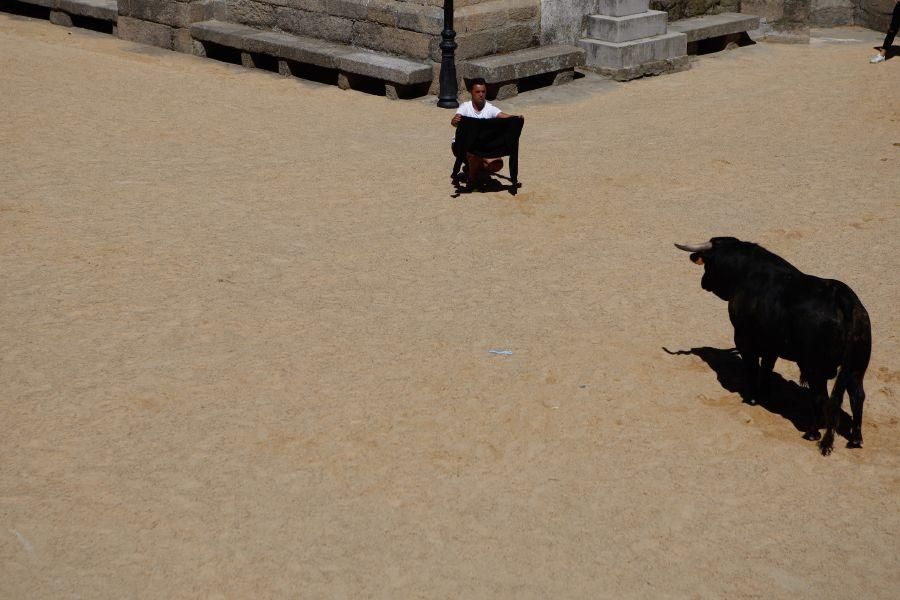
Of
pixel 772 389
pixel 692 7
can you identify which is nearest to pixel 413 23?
pixel 692 7

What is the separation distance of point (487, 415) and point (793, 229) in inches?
184

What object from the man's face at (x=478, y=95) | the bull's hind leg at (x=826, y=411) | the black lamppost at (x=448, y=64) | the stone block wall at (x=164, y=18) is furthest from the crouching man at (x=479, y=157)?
the stone block wall at (x=164, y=18)

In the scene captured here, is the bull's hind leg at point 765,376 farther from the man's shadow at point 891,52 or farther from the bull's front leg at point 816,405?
the man's shadow at point 891,52

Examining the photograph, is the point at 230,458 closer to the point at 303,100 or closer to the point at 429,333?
the point at 429,333

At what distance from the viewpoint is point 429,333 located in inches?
324

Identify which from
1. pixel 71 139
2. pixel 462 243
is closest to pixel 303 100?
pixel 71 139

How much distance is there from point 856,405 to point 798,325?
607 millimetres

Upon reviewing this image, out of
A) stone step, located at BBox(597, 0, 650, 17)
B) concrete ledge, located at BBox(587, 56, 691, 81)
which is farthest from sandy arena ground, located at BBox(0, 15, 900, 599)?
stone step, located at BBox(597, 0, 650, 17)

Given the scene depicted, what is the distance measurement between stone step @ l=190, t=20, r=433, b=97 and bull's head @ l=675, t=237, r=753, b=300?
7.98 m

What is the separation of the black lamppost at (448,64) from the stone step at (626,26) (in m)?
2.76

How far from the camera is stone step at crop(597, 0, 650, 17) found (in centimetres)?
1630

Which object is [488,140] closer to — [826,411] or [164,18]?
[826,411]

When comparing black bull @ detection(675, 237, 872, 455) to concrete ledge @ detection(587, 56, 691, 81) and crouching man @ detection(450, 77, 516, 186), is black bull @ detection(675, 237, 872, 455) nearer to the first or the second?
crouching man @ detection(450, 77, 516, 186)

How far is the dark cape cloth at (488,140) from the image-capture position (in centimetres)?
1122
